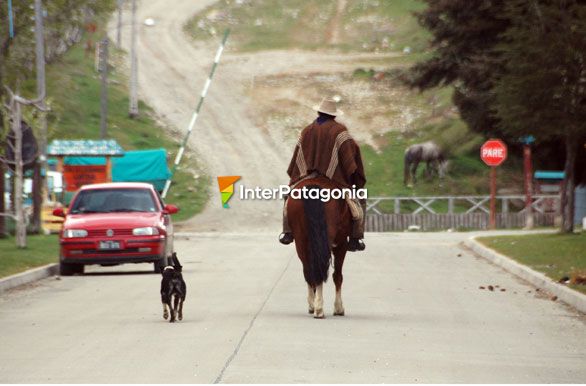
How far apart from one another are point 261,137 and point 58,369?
5941 centimetres

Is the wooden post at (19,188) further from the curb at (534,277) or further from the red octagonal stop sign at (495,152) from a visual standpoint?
the red octagonal stop sign at (495,152)

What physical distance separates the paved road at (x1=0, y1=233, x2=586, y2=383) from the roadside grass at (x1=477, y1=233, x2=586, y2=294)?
0.85 metres

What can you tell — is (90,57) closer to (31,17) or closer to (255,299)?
A: (31,17)

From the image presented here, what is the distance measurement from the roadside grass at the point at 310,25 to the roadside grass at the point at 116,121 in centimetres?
1169

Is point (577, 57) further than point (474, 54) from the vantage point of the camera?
No

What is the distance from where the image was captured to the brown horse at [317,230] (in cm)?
1750

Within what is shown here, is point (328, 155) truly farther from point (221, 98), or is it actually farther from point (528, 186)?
point (221, 98)

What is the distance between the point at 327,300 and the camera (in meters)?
20.6

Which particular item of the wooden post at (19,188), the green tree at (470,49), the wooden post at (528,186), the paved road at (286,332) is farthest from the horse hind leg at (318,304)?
the wooden post at (528,186)

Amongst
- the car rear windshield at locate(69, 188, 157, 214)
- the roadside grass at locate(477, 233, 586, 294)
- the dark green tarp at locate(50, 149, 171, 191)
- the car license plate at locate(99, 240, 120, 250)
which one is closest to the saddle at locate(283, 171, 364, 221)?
the roadside grass at locate(477, 233, 586, 294)

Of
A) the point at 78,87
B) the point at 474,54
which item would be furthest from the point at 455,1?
the point at 78,87

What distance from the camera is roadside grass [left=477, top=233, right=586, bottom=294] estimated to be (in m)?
25.5

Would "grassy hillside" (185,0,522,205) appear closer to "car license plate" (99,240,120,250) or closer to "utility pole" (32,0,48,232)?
"utility pole" (32,0,48,232)

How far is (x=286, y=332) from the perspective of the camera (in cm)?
1566
